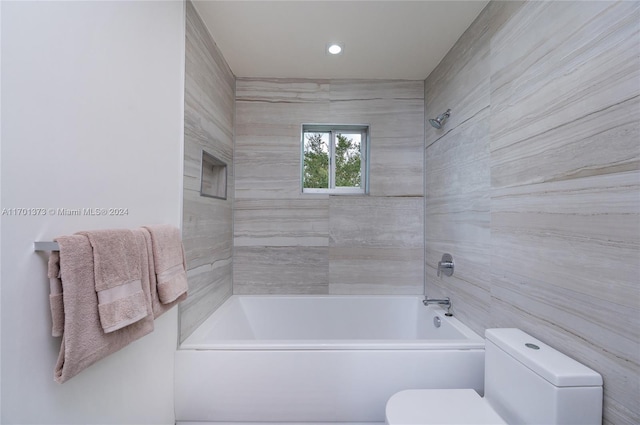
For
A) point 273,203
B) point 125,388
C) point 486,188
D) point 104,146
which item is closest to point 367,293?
point 273,203

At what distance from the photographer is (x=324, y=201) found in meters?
2.39

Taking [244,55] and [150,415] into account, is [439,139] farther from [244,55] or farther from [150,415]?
[150,415]

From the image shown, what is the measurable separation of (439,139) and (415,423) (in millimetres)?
1788

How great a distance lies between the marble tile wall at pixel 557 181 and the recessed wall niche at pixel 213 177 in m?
1.64

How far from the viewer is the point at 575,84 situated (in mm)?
976

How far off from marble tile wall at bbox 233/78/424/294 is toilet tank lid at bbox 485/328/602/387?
1.23 meters

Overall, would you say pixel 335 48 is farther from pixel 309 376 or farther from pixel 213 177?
pixel 309 376

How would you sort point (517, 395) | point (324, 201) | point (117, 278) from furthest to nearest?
point (324, 201) → point (517, 395) → point (117, 278)

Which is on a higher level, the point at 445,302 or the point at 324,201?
the point at 324,201

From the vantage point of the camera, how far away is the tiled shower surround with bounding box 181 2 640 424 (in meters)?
0.85

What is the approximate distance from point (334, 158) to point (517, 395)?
1966 millimetres

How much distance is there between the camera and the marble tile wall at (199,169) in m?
1.53

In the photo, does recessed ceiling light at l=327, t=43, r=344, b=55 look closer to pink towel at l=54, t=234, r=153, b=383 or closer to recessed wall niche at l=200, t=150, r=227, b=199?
recessed wall niche at l=200, t=150, r=227, b=199

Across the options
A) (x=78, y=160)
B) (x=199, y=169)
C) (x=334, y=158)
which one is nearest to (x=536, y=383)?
(x=78, y=160)
